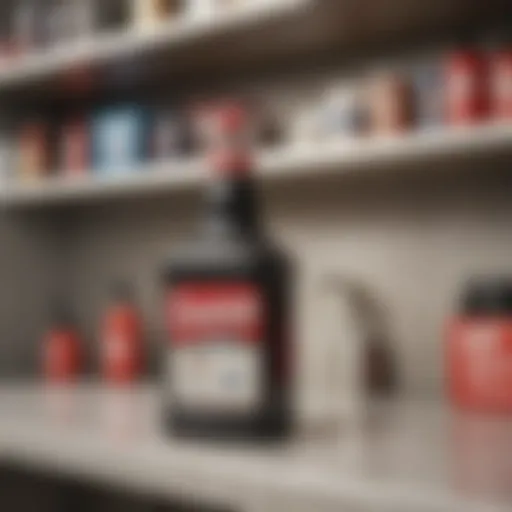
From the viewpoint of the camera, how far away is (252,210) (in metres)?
1.02

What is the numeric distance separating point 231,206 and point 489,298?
45cm

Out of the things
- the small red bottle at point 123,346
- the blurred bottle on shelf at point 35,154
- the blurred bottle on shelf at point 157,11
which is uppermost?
the blurred bottle on shelf at point 157,11

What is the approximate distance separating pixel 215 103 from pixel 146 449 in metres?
0.95

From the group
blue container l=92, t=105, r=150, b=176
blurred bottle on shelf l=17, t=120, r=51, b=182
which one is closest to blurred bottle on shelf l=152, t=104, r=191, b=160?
blue container l=92, t=105, r=150, b=176

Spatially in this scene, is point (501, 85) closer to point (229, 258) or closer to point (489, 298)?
point (489, 298)

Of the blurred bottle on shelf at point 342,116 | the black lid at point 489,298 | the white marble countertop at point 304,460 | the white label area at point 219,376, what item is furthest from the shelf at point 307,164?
the white label area at point 219,376

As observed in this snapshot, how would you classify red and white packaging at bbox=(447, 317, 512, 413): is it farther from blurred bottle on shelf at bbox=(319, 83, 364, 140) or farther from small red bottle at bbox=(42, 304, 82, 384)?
small red bottle at bbox=(42, 304, 82, 384)

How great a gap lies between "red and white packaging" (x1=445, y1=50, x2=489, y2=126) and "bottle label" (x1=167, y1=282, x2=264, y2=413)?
0.52 m

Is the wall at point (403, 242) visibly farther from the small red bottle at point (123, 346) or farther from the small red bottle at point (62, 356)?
the small red bottle at point (62, 356)

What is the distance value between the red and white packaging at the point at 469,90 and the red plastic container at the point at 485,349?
25 centimetres

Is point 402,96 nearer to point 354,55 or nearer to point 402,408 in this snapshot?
point 354,55

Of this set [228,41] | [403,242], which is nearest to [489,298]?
[403,242]

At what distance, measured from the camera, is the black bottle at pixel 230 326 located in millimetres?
960

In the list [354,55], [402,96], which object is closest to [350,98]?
[402,96]
